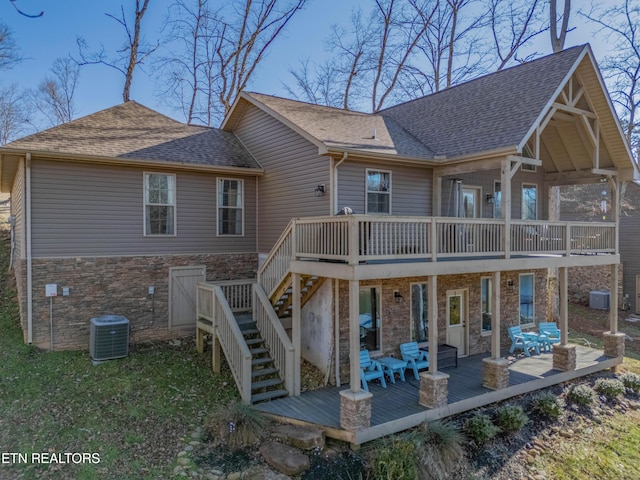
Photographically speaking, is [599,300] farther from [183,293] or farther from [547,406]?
[183,293]

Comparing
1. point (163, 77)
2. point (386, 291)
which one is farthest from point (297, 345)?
point (163, 77)

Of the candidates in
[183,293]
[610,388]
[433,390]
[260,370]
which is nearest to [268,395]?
[260,370]

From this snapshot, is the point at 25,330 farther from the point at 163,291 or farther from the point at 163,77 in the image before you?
the point at 163,77

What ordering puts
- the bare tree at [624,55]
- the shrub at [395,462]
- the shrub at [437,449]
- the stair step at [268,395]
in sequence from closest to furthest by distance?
the shrub at [395,462] < the shrub at [437,449] < the stair step at [268,395] < the bare tree at [624,55]

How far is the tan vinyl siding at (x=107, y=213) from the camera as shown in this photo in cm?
1033

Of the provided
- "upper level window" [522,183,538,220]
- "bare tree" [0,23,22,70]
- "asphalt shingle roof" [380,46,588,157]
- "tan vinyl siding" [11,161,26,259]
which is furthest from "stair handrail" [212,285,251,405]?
"bare tree" [0,23,22,70]

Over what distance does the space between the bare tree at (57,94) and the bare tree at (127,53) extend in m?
8.09

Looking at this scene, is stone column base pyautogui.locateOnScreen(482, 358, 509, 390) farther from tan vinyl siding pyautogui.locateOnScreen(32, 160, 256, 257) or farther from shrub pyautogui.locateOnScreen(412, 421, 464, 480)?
tan vinyl siding pyautogui.locateOnScreen(32, 160, 256, 257)

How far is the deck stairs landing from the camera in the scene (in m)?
8.99

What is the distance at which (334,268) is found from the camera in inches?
316

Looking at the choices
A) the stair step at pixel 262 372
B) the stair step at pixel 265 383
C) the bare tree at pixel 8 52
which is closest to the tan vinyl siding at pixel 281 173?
the stair step at pixel 262 372

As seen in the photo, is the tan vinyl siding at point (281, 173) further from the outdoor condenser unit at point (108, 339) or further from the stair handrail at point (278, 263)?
the outdoor condenser unit at point (108, 339)

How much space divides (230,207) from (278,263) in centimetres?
366

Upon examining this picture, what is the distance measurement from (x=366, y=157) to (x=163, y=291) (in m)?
6.74
